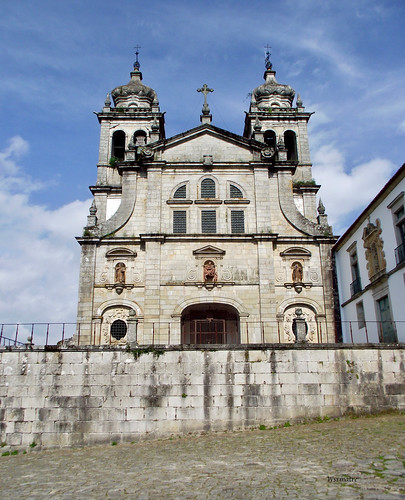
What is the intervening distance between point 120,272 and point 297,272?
8851 millimetres

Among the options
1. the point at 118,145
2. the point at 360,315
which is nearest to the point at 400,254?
the point at 360,315

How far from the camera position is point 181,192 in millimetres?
25641

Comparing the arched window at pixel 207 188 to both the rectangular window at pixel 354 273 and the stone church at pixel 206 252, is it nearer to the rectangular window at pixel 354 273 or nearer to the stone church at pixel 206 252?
the stone church at pixel 206 252

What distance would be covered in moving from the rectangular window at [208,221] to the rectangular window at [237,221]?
0.94 metres

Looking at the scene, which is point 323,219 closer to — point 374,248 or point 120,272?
point 374,248

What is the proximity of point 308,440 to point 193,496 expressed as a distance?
5.51 meters

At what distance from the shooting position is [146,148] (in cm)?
2598

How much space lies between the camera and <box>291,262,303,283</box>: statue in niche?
947 inches

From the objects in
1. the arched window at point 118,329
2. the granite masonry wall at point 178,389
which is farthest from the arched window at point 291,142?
the granite masonry wall at point 178,389

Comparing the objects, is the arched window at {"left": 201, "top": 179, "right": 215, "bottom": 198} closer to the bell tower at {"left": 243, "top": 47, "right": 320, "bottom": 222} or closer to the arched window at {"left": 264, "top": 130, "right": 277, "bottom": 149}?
the bell tower at {"left": 243, "top": 47, "right": 320, "bottom": 222}

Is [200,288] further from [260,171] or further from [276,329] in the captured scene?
[260,171]

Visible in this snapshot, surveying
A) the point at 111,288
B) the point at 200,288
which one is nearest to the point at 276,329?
the point at 200,288

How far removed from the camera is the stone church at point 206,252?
909 inches

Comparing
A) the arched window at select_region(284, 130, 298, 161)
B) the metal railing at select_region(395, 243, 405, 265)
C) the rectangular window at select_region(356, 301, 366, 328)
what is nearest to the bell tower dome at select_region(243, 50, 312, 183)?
the arched window at select_region(284, 130, 298, 161)
